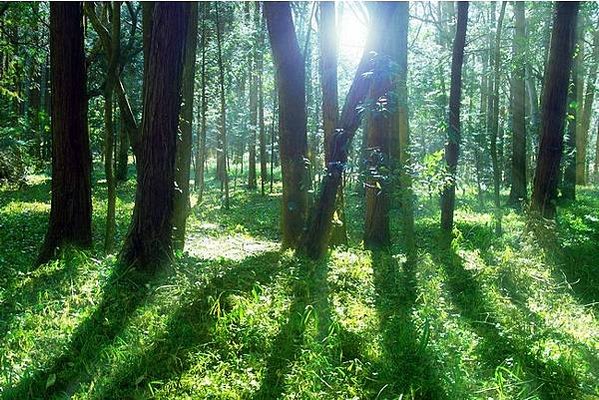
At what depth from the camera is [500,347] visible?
14.6ft

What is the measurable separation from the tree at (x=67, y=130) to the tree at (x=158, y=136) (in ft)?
7.91

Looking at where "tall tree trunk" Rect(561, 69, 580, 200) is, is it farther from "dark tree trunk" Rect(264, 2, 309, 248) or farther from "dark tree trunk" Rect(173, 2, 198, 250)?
"dark tree trunk" Rect(173, 2, 198, 250)

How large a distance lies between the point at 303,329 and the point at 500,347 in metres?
1.69

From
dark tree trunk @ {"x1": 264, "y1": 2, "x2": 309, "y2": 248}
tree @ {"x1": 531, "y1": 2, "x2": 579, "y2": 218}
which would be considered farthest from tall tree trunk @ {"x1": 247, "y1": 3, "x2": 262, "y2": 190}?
tree @ {"x1": 531, "y1": 2, "x2": 579, "y2": 218}

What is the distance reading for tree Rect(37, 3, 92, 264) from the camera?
7.56 m

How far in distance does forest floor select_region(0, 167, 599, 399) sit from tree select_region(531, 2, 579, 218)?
1904mm

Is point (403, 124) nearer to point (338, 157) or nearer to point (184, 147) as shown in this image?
point (338, 157)

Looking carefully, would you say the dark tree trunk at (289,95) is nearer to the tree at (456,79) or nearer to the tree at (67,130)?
the tree at (67,130)

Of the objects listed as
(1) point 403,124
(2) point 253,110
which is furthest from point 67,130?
(2) point 253,110

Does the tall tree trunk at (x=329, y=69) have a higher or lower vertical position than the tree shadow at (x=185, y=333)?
higher

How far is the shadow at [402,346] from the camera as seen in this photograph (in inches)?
144

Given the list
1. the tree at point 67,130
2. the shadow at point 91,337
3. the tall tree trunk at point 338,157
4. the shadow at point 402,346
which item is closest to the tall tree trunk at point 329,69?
the tall tree trunk at point 338,157

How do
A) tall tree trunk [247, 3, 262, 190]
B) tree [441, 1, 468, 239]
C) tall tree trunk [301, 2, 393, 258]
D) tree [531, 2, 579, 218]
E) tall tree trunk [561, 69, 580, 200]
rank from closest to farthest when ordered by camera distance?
tall tree trunk [301, 2, 393, 258] < tree [531, 2, 579, 218] < tree [441, 1, 468, 239] < tall tree trunk [561, 69, 580, 200] < tall tree trunk [247, 3, 262, 190]

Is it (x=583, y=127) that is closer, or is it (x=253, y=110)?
(x=583, y=127)
